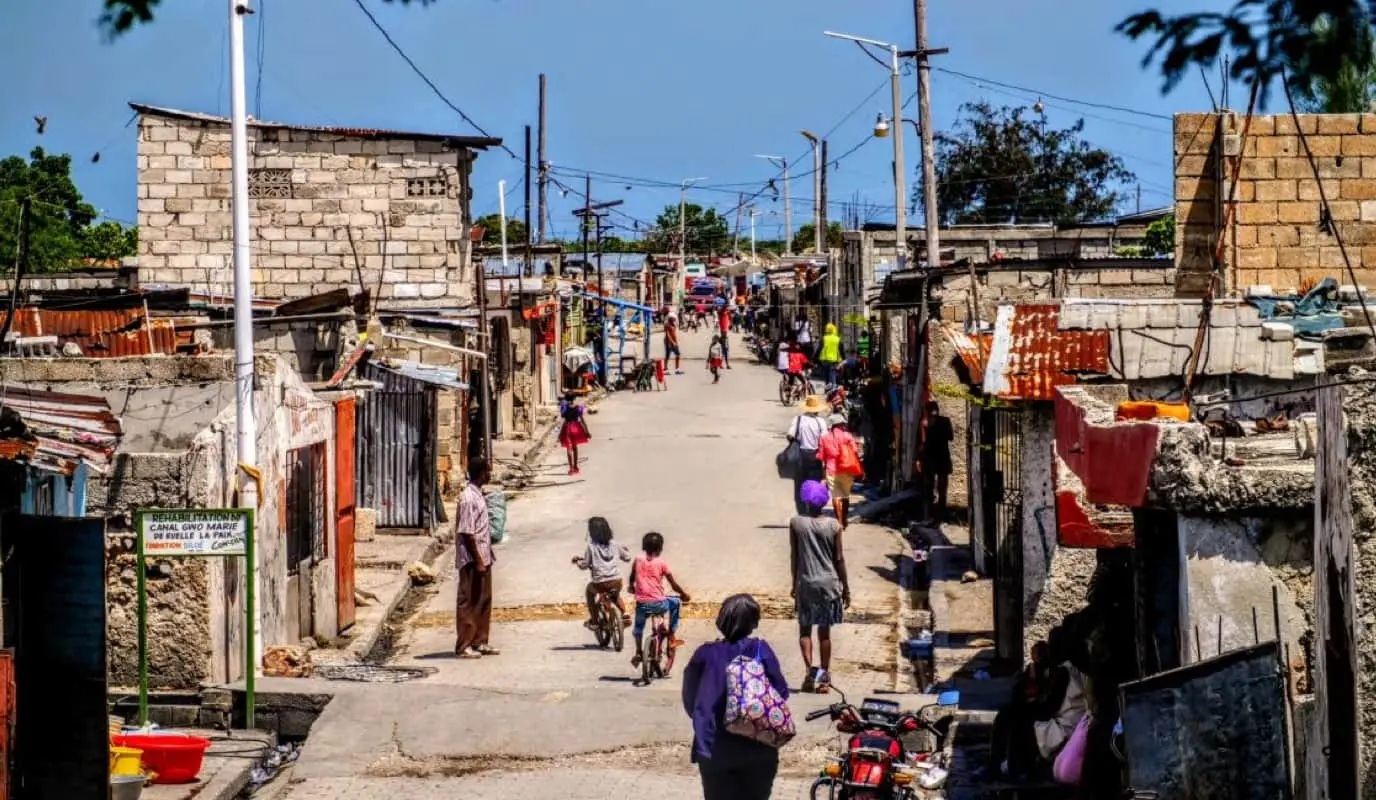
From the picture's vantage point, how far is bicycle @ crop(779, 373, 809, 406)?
41.4 metres

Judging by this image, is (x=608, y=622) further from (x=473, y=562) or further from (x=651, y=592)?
(x=651, y=592)

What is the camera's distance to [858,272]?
46.2m

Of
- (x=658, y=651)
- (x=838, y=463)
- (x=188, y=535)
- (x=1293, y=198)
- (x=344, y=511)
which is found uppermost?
(x=1293, y=198)

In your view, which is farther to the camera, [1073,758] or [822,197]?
[822,197]

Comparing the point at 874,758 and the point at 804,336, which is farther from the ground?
the point at 804,336

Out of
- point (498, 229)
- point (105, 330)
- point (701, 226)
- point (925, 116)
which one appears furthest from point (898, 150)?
point (701, 226)

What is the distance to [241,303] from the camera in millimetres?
15594

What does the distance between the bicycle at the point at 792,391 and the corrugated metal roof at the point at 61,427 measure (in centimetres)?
3148

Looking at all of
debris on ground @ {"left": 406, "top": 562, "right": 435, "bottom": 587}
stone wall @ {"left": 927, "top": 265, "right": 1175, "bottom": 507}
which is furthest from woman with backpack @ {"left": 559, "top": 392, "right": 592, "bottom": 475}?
debris on ground @ {"left": 406, "top": 562, "right": 435, "bottom": 587}

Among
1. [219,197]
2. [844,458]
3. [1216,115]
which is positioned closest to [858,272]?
[219,197]

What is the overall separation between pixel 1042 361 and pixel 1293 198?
3349mm

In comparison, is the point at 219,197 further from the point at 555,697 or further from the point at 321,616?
the point at 555,697

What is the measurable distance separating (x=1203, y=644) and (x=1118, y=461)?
3.53 ft

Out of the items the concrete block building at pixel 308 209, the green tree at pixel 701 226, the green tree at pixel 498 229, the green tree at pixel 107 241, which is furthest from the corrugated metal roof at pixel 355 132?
the green tree at pixel 701 226
